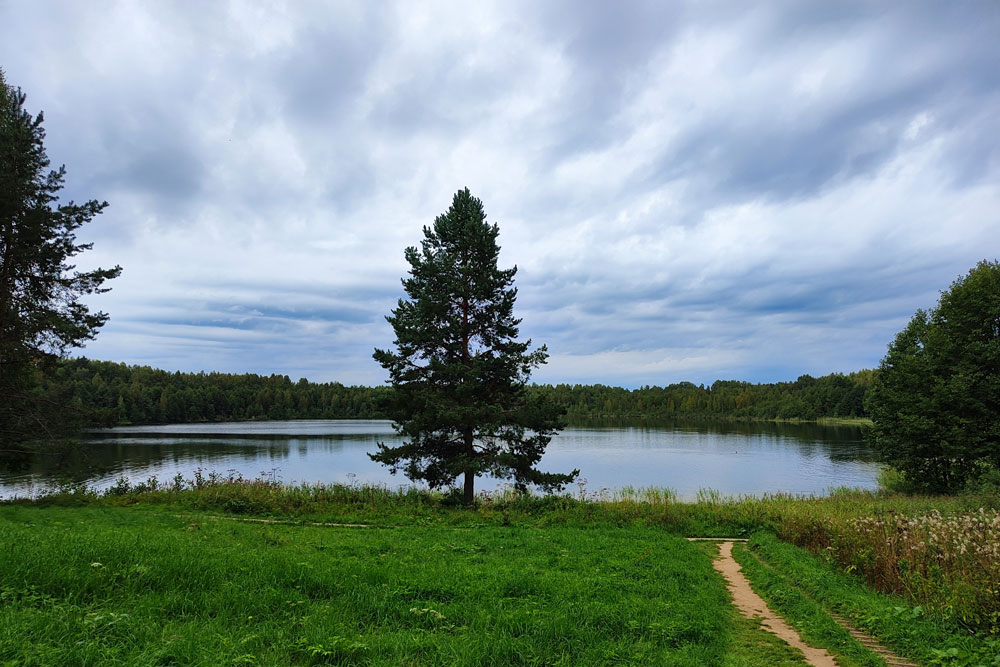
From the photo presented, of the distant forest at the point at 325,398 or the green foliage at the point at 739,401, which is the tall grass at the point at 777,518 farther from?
the green foliage at the point at 739,401

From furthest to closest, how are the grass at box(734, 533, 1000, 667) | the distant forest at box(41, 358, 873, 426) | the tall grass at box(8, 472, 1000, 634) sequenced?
the distant forest at box(41, 358, 873, 426) → the tall grass at box(8, 472, 1000, 634) → the grass at box(734, 533, 1000, 667)

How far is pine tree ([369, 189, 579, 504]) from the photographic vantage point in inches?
678

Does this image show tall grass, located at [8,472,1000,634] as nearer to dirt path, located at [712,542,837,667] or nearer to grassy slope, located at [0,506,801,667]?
dirt path, located at [712,542,837,667]

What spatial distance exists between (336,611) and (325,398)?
16428 centimetres

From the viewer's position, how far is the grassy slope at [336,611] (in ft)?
13.0

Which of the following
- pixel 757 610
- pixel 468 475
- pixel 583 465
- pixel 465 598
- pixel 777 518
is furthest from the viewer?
pixel 583 465

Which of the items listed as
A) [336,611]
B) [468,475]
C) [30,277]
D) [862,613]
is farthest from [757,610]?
[30,277]

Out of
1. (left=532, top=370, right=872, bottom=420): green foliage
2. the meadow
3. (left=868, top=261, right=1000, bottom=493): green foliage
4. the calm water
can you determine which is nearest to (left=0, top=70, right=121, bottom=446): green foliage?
the calm water

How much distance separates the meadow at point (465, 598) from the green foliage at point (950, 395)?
18895 mm

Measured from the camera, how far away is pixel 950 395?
23.9 metres

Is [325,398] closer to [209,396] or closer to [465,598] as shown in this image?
[209,396]

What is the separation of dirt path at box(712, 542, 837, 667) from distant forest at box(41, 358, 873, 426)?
102400 millimetres

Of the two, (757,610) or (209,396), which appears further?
(209,396)

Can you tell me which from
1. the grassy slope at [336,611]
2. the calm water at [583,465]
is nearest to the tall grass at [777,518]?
the grassy slope at [336,611]
